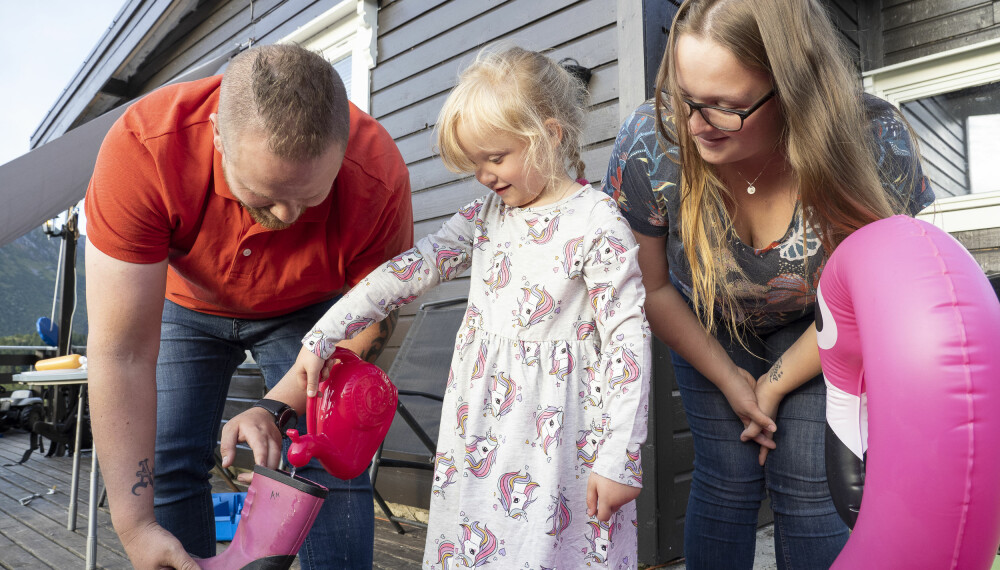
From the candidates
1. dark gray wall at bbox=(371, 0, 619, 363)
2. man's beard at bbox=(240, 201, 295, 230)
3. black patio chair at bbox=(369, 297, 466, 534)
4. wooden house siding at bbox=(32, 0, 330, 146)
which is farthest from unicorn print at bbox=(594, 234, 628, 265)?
wooden house siding at bbox=(32, 0, 330, 146)

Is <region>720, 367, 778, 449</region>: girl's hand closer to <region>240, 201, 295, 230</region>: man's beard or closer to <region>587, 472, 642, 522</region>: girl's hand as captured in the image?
<region>587, 472, 642, 522</region>: girl's hand

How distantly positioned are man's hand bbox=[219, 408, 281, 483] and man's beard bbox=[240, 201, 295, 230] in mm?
347

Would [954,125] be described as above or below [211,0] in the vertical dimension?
below

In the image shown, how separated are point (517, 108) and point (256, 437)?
0.76 meters

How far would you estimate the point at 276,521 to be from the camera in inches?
37.7

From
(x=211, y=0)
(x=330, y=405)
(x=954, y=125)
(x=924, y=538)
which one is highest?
(x=211, y=0)

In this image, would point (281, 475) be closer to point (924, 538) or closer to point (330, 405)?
point (330, 405)

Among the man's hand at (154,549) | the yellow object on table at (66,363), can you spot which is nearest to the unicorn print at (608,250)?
the man's hand at (154,549)

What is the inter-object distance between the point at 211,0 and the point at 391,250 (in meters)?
4.99

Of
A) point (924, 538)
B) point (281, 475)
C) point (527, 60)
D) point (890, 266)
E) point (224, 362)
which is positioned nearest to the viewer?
point (924, 538)

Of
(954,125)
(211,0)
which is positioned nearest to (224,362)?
(954,125)

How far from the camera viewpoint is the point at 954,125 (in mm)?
3189

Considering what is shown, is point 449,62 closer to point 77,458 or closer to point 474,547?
point 77,458

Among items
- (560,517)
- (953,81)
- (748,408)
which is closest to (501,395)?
(560,517)
